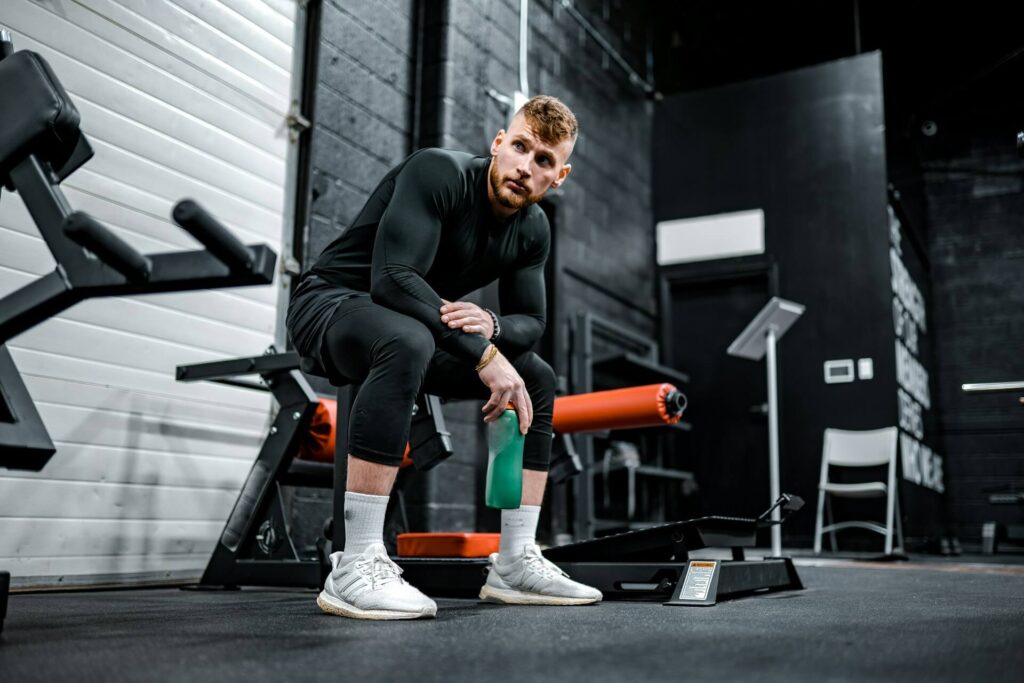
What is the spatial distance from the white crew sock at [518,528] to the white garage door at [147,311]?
1.54m

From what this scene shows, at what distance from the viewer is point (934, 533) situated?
6.79 meters

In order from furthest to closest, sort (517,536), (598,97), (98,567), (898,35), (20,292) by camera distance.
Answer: (898,35) < (598,97) < (98,567) < (517,536) < (20,292)

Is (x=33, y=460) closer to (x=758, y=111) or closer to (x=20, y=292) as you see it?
(x=20, y=292)

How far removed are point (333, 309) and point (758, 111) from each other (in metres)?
5.79

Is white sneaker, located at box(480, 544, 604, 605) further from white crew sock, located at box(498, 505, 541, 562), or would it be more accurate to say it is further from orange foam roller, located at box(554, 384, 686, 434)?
orange foam roller, located at box(554, 384, 686, 434)

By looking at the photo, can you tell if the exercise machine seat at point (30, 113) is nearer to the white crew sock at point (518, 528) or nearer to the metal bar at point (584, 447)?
the white crew sock at point (518, 528)

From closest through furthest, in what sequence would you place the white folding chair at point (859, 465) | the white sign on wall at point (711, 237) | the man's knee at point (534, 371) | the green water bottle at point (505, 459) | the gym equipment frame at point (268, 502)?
the green water bottle at point (505, 459)
the man's knee at point (534, 371)
the gym equipment frame at point (268, 502)
the white folding chair at point (859, 465)
the white sign on wall at point (711, 237)

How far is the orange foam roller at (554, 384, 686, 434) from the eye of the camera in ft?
7.82

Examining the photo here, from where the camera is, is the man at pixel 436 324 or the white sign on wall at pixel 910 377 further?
the white sign on wall at pixel 910 377

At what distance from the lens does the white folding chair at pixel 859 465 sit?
19.3ft

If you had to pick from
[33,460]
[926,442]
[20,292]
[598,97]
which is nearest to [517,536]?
[33,460]

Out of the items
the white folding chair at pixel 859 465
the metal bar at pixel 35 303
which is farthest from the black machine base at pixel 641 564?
the white folding chair at pixel 859 465

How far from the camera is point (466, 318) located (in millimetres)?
1812

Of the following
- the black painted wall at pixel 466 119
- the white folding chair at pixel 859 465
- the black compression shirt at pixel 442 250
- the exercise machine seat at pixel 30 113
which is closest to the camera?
the exercise machine seat at pixel 30 113
